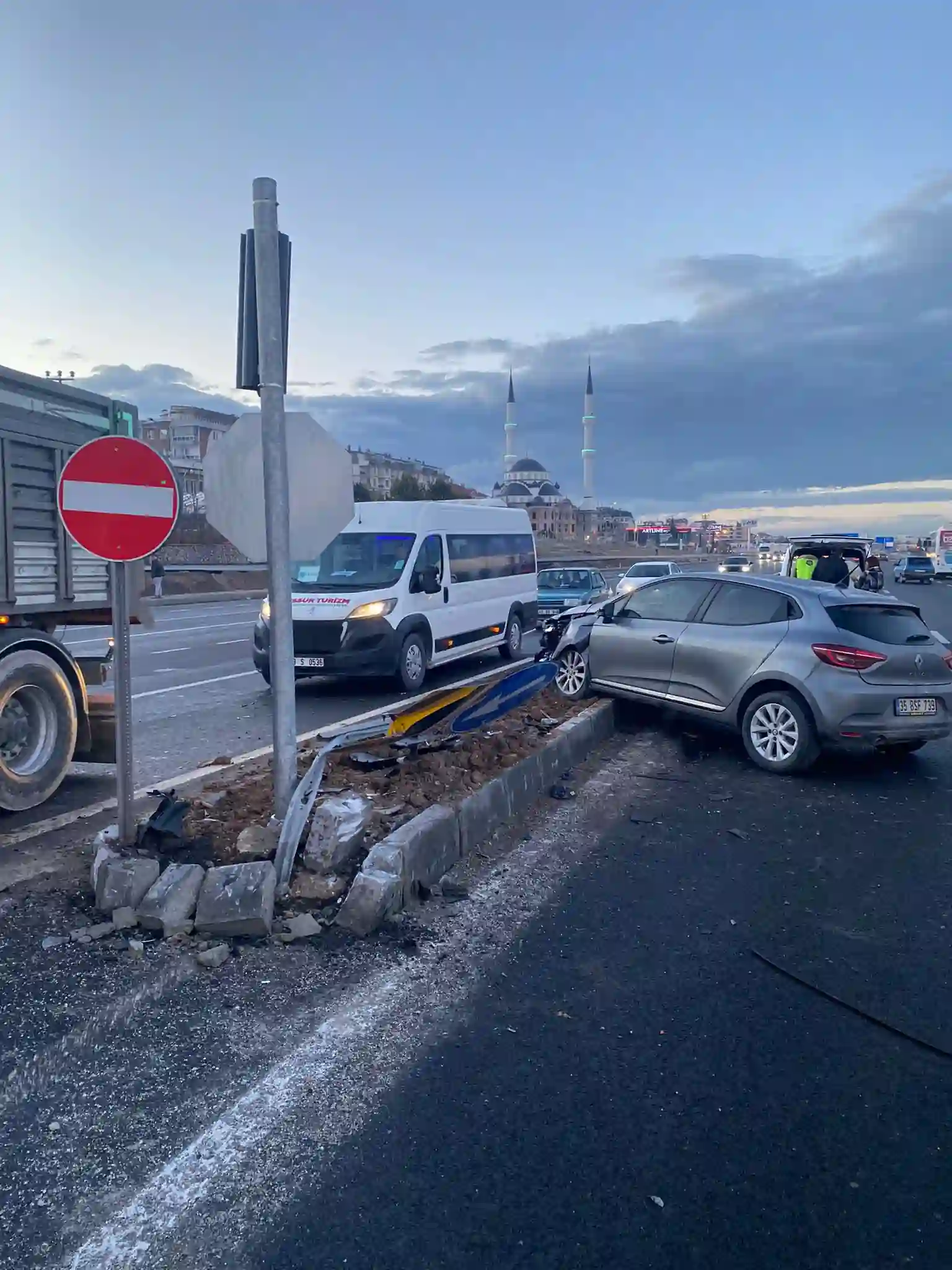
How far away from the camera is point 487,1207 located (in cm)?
285

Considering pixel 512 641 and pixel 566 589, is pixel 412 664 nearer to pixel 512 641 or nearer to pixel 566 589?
pixel 512 641

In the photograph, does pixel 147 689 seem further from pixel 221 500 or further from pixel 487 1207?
pixel 487 1207

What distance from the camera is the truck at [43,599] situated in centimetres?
662

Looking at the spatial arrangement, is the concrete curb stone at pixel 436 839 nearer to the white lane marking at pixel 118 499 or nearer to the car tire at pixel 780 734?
the car tire at pixel 780 734

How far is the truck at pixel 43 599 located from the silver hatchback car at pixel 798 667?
16.2 feet

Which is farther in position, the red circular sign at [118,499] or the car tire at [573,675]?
the car tire at [573,675]

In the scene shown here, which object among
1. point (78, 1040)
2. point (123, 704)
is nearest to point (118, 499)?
point (123, 704)

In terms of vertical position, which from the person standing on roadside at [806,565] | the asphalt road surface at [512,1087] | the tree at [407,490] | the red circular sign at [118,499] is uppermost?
the tree at [407,490]

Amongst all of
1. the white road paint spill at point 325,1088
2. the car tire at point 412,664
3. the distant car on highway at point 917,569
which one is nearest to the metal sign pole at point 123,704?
the white road paint spill at point 325,1088

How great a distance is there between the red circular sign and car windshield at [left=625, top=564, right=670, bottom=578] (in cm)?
2258

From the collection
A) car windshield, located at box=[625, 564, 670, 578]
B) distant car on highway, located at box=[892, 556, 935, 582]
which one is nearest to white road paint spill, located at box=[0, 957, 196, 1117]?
car windshield, located at box=[625, 564, 670, 578]

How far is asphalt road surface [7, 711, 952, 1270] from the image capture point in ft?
9.03

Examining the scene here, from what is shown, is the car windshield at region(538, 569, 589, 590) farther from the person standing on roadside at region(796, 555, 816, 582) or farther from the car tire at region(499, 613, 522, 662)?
the car tire at region(499, 613, 522, 662)

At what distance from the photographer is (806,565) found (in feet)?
70.7
